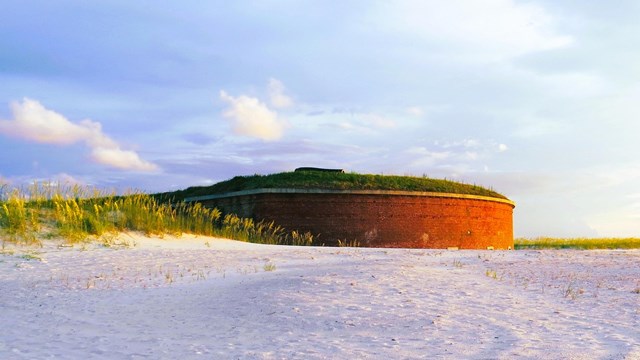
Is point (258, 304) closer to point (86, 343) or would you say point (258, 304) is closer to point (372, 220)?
point (86, 343)

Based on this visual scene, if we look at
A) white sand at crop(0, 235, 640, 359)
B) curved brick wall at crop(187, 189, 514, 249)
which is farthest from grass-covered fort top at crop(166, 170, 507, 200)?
white sand at crop(0, 235, 640, 359)

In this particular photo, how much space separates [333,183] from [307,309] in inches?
728

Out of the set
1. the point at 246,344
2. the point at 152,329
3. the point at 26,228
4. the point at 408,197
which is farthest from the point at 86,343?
the point at 408,197

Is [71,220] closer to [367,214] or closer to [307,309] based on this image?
[307,309]

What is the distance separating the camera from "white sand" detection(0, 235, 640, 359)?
586 cm

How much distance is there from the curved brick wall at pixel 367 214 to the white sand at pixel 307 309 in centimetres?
1293

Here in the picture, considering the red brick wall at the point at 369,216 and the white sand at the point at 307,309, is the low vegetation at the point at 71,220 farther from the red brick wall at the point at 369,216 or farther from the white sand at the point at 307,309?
the red brick wall at the point at 369,216

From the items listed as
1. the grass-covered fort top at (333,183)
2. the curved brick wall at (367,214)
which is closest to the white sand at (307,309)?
the curved brick wall at (367,214)

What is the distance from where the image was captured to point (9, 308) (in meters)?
7.95

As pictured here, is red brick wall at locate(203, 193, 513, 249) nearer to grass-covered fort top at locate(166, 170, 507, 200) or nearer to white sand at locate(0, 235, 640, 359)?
grass-covered fort top at locate(166, 170, 507, 200)

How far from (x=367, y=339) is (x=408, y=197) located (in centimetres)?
2062

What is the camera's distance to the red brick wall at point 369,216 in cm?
2503

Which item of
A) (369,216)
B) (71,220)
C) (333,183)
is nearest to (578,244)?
(369,216)

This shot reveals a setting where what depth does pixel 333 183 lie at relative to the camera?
25609mm
